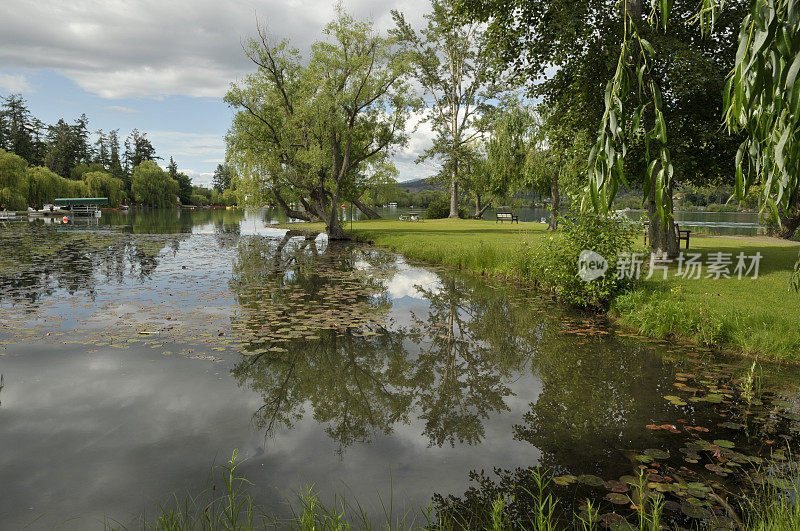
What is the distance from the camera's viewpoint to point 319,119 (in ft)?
83.4

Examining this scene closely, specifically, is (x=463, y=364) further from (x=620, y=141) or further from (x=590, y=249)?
(x=620, y=141)

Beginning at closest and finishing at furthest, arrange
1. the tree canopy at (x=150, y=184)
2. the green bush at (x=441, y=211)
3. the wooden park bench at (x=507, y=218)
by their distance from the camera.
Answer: the wooden park bench at (x=507, y=218)
the green bush at (x=441, y=211)
the tree canopy at (x=150, y=184)

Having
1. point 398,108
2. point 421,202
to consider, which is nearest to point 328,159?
point 398,108

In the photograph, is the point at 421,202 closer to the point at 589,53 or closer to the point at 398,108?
the point at 398,108

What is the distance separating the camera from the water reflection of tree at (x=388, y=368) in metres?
5.71

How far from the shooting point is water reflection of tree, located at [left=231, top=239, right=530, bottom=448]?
18.7 ft

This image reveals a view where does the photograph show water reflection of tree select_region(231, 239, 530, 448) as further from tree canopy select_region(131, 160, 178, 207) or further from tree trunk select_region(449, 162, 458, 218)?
tree canopy select_region(131, 160, 178, 207)

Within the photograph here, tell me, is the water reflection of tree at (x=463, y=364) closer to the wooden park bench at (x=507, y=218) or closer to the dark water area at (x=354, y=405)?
the dark water area at (x=354, y=405)

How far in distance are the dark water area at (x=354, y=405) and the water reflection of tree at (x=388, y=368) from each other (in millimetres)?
40

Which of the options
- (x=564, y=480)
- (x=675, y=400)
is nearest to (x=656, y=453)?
(x=564, y=480)

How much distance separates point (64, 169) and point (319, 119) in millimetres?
95923

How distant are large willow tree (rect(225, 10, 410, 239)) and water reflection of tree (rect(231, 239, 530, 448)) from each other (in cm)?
1599

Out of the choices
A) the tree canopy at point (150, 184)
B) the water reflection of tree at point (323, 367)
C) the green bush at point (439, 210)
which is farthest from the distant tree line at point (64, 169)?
the water reflection of tree at point (323, 367)

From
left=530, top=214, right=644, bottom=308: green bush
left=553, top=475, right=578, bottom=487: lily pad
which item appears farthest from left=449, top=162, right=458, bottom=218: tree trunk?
left=553, top=475, right=578, bottom=487: lily pad
